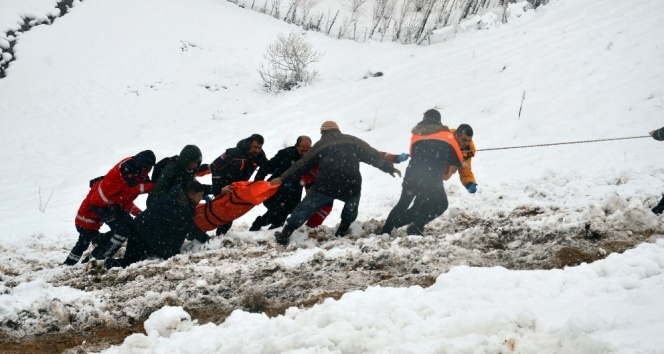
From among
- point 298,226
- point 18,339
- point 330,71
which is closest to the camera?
point 18,339

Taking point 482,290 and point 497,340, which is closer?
point 497,340

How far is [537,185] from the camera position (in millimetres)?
7266

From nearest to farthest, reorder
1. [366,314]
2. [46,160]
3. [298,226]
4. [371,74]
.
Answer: [366,314] < [298,226] < [46,160] < [371,74]

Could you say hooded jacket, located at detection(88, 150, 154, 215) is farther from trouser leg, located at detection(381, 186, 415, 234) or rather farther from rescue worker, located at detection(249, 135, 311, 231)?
trouser leg, located at detection(381, 186, 415, 234)

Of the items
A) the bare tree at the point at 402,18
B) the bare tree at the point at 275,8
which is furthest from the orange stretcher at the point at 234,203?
the bare tree at the point at 275,8

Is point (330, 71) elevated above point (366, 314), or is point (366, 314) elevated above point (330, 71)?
point (330, 71)

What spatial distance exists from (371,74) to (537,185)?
34.6 feet

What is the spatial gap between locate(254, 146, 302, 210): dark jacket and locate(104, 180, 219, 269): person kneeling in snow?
3.39 feet

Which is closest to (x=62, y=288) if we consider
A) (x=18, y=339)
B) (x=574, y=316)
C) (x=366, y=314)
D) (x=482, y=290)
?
(x=18, y=339)

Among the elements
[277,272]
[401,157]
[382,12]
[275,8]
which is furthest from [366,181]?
[275,8]

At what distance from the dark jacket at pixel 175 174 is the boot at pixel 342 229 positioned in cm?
178

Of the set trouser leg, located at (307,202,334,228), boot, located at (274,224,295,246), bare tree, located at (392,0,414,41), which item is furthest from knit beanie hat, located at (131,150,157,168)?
bare tree, located at (392,0,414,41)

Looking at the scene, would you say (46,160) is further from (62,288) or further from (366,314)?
(366,314)

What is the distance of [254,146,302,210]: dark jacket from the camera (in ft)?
21.9
